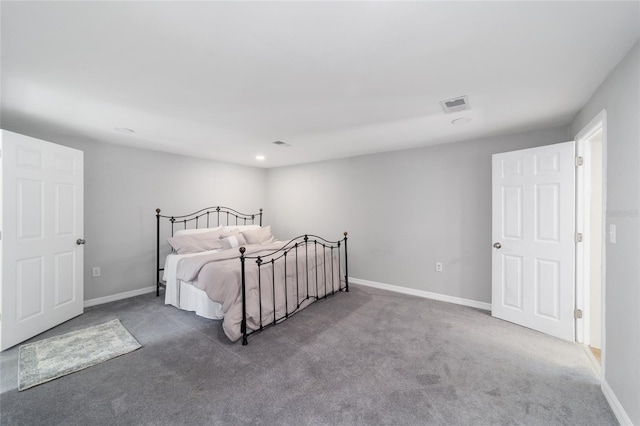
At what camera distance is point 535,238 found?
119 inches

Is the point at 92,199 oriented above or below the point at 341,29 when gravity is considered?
below

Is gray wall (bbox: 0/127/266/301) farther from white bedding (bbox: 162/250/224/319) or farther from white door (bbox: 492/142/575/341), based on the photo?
white door (bbox: 492/142/575/341)

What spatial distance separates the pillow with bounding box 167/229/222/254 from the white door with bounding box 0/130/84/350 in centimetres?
109

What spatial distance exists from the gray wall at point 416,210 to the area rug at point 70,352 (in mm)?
3465

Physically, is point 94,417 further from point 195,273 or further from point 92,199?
point 92,199

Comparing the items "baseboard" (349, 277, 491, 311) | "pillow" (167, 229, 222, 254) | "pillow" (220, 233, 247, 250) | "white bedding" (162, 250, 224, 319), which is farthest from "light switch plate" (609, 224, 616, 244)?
"pillow" (167, 229, 222, 254)

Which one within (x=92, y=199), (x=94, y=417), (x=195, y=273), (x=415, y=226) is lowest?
(x=94, y=417)

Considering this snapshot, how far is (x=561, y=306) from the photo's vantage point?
2.83m

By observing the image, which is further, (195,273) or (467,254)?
(467,254)

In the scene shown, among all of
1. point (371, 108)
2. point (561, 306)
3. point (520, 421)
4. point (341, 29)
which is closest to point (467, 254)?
point (561, 306)

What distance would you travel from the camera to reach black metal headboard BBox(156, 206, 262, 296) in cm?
434

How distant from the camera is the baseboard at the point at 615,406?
166 centimetres

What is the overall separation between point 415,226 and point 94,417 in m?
4.09

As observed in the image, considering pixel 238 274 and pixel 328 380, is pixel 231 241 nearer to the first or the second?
pixel 238 274
